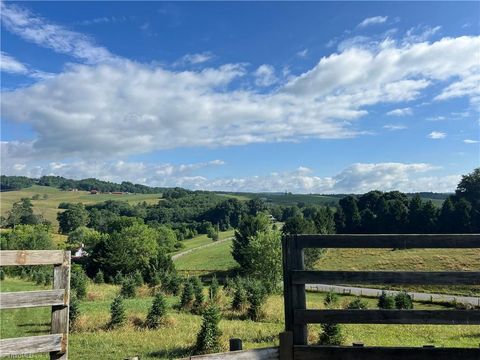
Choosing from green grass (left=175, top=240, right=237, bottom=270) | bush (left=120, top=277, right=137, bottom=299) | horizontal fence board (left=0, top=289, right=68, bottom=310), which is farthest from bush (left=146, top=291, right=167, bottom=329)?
green grass (left=175, top=240, right=237, bottom=270)

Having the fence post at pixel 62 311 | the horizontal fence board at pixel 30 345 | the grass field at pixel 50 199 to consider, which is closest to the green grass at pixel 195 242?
the grass field at pixel 50 199

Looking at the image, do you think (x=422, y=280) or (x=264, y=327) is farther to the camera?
(x=264, y=327)

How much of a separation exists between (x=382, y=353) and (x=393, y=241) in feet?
Answer: 3.44

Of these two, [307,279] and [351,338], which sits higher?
[307,279]

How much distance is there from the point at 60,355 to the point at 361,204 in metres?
88.4

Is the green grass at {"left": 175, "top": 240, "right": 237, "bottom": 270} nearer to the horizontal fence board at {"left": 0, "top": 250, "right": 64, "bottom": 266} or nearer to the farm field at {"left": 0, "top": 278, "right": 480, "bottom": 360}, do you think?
the farm field at {"left": 0, "top": 278, "right": 480, "bottom": 360}

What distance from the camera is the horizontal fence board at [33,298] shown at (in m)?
4.37

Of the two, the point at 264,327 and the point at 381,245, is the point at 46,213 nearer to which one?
the point at 264,327

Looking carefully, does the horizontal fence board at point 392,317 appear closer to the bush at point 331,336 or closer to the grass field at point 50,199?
the bush at point 331,336

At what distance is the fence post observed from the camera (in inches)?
179

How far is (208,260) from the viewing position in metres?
72.6

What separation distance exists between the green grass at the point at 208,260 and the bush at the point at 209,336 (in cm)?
5319

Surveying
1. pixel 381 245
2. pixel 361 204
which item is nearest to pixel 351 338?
pixel 381 245

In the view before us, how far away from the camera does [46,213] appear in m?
132
